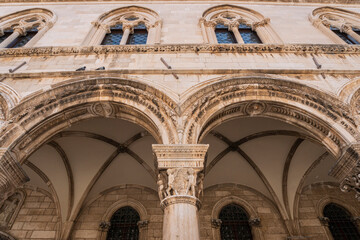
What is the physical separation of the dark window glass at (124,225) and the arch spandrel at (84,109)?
11.2ft

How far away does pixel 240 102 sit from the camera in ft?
15.4

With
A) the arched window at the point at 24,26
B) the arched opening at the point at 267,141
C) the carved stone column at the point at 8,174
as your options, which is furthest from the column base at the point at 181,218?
the arched window at the point at 24,26

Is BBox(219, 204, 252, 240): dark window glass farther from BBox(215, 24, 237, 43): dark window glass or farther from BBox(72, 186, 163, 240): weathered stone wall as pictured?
BBox(215, 24, 237, 43): dark window glass

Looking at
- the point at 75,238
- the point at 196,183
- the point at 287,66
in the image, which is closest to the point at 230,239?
the point at 196,183

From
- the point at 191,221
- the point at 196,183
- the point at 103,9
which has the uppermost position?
the point at 103,9

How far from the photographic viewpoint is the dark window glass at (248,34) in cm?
753

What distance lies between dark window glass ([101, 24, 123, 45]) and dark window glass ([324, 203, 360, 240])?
8.23 metres

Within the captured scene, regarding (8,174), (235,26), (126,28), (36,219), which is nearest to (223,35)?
(235,26)

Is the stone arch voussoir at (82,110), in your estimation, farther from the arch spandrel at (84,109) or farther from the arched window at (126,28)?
the arched window at (126,28)

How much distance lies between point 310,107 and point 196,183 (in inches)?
111

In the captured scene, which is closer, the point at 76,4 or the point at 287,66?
the point at 287,66

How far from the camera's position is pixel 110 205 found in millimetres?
6930

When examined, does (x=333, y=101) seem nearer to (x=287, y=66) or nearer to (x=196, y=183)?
(x=287, y=66)

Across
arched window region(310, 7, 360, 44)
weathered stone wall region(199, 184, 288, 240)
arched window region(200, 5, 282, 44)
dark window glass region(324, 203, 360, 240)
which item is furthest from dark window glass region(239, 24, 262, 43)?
dark window glass region(324, 203, 360, 240)
